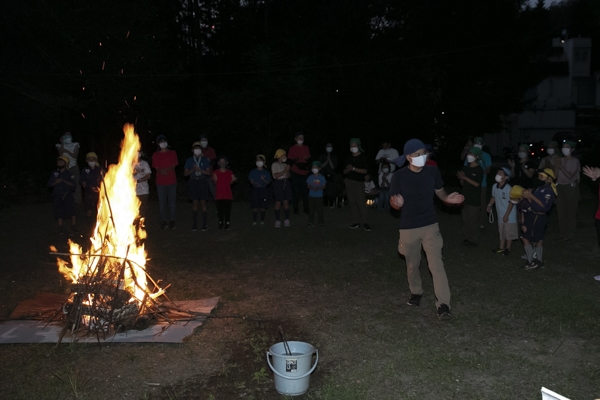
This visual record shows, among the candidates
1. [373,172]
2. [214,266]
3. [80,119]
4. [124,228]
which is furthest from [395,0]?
[124,228]

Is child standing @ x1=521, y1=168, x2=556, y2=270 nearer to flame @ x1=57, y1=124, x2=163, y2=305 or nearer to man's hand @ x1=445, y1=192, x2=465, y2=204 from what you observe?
man's hand @ x1=445, y1=192, x2=465, y2=204

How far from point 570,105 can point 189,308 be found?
54349 millimetres

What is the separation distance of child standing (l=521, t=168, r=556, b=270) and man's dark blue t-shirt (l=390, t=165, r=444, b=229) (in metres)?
2.90

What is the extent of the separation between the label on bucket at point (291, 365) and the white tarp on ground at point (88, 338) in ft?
5.72

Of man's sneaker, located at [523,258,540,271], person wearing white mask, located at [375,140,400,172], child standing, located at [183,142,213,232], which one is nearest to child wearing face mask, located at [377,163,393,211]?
person wearing white mask, located at [375,140,400,172]

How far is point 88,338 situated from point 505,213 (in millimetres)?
6897

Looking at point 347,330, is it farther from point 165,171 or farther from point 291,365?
point 165,171

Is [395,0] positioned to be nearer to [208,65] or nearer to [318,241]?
[208,65]

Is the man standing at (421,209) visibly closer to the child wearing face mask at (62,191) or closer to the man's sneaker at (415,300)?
the man's sneaker at (415,300)

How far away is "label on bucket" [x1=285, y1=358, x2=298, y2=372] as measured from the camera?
15.3 feet

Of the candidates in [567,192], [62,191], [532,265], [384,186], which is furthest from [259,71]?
[532,265]

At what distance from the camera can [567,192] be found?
37.6 ft

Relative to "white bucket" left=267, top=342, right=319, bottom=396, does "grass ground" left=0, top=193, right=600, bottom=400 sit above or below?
below

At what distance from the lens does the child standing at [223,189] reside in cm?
1283
